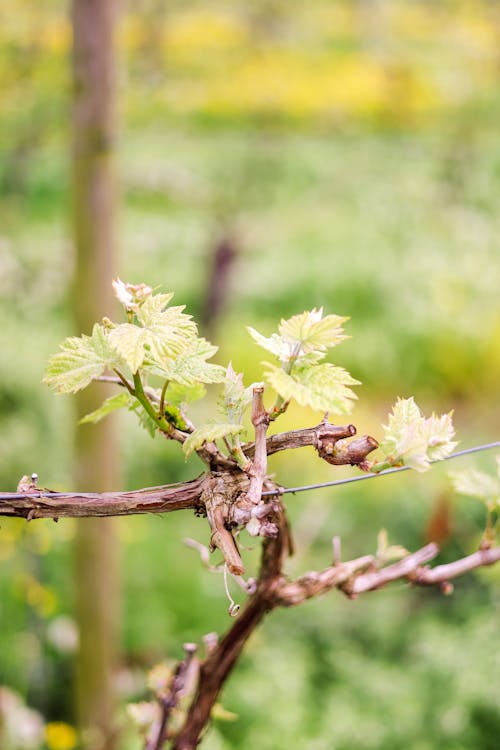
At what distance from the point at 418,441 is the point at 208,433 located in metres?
0.21

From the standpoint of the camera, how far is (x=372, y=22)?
14.0 m

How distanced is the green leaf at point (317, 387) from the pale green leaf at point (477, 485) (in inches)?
12.2

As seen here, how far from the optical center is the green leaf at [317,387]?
629mm

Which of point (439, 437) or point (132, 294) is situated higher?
point (132, 294)

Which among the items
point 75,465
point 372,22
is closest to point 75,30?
point 75,465

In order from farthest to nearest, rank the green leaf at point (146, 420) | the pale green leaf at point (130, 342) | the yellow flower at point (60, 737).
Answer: the yellow flower at point (60, 737), the green leaf at point (146, 420), the pale green leaf at point (130, 342)

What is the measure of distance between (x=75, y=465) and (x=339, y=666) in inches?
61.4

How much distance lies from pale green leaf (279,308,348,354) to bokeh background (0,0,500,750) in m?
1.31

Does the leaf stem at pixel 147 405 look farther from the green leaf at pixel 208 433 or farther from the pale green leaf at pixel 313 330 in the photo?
the pale green leaf at pixel 313 330

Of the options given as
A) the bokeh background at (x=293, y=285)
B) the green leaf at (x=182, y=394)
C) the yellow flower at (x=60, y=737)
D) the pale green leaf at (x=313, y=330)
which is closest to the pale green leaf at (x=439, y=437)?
the pale green leaf at (x=313, y=330)

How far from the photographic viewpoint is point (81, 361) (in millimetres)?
686

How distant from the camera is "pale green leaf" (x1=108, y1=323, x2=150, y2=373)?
0.62m

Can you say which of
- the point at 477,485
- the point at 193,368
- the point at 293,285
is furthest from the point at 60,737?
the point at 293,285

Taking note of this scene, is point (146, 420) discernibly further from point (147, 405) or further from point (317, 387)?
point (317, 387)
